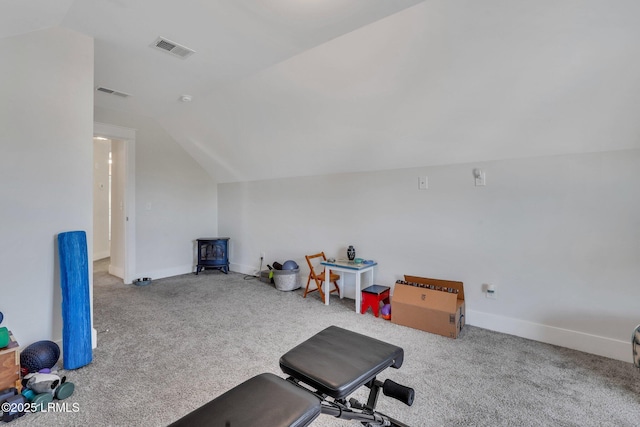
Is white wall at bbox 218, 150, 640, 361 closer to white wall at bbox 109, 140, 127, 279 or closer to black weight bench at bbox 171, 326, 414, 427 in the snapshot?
black weight bench at bbox 171, 326, 414, 427

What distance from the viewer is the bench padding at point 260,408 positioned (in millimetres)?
895

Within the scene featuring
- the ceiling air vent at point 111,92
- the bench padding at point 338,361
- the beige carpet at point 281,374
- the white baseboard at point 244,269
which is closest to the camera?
the bench padding at point 338,361

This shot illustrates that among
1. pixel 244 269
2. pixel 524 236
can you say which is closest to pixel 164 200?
pixel 244 269

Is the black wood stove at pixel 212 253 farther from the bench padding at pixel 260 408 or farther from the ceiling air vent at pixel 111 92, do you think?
the bench padding at pixel 260 408

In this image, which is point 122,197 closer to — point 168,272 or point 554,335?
point 168,272

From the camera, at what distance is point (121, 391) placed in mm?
1911

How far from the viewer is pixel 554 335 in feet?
8.40

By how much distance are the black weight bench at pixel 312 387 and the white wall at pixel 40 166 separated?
215cm

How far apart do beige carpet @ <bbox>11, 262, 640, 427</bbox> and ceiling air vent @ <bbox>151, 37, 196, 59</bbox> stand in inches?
99.5

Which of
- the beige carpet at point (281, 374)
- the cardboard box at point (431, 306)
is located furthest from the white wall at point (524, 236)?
the beige carpet at point (281, 374)

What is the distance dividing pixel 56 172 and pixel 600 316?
4.46 m

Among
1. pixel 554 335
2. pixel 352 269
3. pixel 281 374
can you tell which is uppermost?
pixel 352 269

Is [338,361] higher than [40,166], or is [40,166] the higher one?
[40,166]

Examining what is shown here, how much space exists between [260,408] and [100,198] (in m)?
6.95
